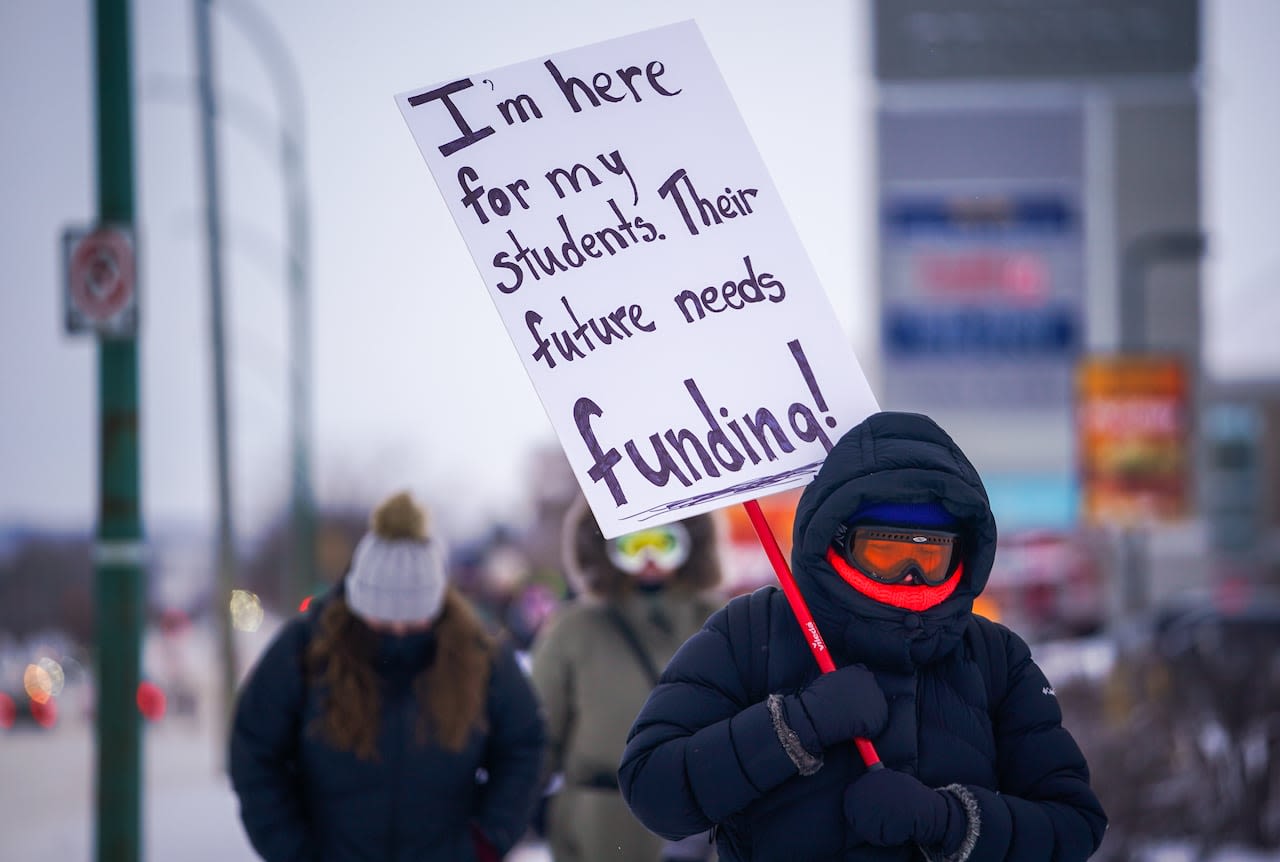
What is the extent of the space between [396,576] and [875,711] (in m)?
1.87

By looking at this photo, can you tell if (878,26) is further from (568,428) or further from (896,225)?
(568,428)

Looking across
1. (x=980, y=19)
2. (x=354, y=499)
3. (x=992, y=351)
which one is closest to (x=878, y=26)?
(x=980, y=19)

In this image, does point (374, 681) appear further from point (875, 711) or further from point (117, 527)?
point (117, 527)

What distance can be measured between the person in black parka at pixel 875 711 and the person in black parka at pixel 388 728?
1.44 metres

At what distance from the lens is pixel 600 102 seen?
318cm

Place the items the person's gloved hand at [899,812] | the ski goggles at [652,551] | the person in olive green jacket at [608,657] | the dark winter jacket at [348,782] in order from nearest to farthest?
1. the person's gloved hand at [899,812]
2. the dark winter jacket at [348,782]
3. the person in olive green jacket at [608,657]
4. the ski goggles at [652,551]

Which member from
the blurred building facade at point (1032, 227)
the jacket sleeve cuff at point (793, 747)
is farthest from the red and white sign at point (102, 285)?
the blurred building facade at point (1032, 227)

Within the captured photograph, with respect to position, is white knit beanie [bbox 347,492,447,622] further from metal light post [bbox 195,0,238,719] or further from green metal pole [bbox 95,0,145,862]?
metal light post [bbox 195,0,238,719]

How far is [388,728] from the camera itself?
4.04 metres

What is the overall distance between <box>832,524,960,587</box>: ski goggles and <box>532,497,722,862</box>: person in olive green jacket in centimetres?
220

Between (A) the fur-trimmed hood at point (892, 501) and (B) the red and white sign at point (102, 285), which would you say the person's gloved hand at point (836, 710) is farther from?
(B) the red and white sign at point (102, 285)

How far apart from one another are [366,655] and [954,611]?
6.35 feet

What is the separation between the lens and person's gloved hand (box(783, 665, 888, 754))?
8.44 ft

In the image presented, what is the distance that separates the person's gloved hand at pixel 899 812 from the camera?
2.55m
